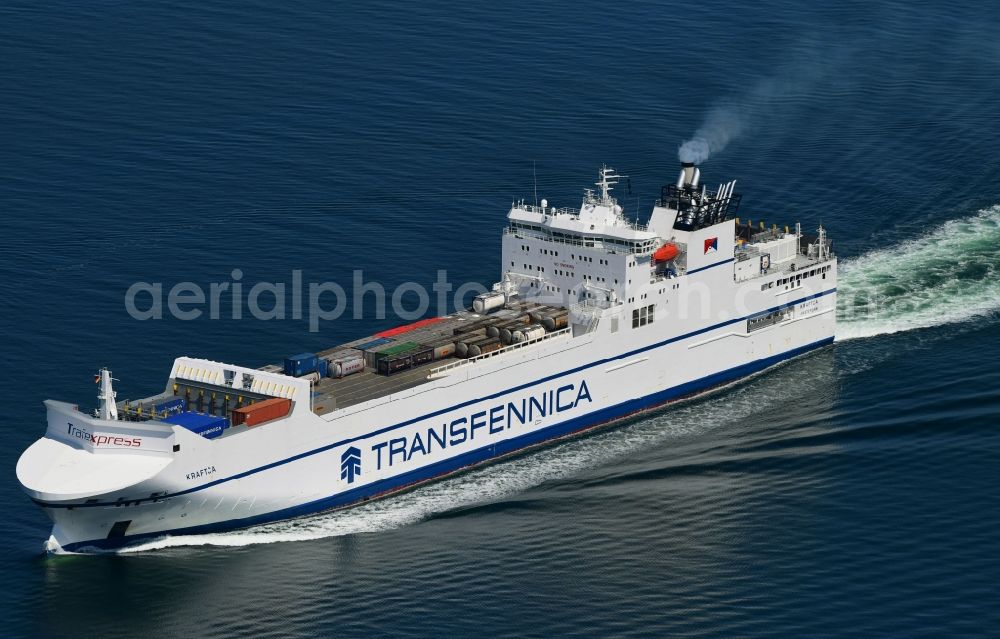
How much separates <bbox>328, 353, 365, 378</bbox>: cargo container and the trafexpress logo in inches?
204

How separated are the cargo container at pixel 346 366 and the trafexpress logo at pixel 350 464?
5.19 metres

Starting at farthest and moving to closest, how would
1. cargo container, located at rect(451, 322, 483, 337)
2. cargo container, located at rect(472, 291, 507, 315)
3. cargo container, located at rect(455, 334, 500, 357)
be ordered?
cargo container, located at rect(472, 291, 507, 315) → cargo container, located at rect(451, 322, 483, 337) → cargo container, located at rect(455, 334, 500, 357)

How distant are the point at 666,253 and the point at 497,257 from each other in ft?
48.2

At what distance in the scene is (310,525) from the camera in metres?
70.2

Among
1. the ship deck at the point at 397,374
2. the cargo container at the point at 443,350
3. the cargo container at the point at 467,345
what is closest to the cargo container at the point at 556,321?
the ship deck at the point at 397,374

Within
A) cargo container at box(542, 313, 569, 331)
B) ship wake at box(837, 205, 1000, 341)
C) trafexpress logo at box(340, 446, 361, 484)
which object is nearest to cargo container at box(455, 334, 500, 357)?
cargo container at box(542, 313, 569, 331)

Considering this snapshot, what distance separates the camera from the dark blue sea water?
2453 inches

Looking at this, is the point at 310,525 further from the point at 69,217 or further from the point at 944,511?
the point at 69,217

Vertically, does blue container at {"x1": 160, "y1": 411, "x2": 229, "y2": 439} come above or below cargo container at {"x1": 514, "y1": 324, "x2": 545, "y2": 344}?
below

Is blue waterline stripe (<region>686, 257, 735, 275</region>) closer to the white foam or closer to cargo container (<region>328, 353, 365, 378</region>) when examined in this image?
the white foam

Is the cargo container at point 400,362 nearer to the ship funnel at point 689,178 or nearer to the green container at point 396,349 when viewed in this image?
the green container at point 396,349

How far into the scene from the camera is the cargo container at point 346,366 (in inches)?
2970

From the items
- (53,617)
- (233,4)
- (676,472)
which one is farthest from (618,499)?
(233,4)

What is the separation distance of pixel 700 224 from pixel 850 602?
2996 cm
